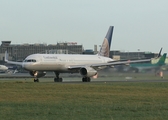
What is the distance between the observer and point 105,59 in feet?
214

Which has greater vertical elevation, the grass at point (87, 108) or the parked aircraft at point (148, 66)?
the parked aircraft at point (148, 66)

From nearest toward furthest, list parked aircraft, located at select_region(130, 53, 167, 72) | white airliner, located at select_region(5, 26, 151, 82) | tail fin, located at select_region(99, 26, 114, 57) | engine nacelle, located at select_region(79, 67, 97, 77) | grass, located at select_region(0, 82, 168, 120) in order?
grass, located at select_region(0, 82, 168, 120) < white airliner, located at select_region(5, 26, 151, 82) < engine nacelle, located at select_region(79, 67, 97, 77) < parked aircraft, located at select_region(130, 53, 167, 72) < tail fin, located at select_region(99, 26, 114, 57)

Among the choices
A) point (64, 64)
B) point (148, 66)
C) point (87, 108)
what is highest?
point (64, 64)

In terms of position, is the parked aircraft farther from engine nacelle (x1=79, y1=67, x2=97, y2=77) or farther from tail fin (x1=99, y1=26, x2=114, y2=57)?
engine nacelle (x1=79, y1=67, x2=97, y2=77)

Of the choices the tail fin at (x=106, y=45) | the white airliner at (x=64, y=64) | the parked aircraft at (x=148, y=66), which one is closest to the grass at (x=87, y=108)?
the white airliner at (x=64, y=64)

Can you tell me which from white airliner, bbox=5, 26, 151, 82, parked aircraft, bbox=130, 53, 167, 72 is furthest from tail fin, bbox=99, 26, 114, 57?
parked aircraft, bbox=130, 53, 167, 72

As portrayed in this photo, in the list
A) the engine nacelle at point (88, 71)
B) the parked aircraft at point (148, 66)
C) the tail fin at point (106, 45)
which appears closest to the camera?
the engine nacelle at point (88, 71)

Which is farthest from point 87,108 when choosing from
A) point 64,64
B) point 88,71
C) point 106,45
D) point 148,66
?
point 106,45

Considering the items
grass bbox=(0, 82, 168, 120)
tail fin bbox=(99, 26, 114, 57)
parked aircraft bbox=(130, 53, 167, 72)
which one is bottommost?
grass bbox=(0, 82, 168, 120)

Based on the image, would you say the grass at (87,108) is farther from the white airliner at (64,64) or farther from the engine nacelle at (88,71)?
the engine nacelle at (88,71)

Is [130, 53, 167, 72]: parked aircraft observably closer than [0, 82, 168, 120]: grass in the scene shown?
No

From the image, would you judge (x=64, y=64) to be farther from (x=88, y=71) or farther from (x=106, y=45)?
(x=106, y=45)

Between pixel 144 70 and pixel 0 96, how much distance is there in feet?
127

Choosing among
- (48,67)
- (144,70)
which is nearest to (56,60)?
(48,67)
